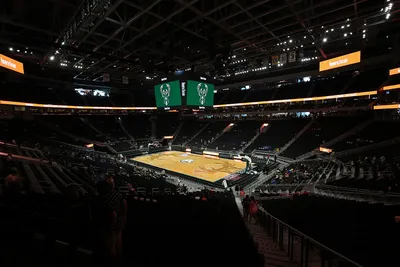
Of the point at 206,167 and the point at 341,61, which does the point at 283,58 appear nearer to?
the point at 341,61

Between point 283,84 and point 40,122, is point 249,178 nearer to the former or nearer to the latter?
point 283,84

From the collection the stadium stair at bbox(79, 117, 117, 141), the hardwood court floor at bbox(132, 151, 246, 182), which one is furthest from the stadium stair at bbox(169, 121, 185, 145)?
the stadium stair at bbox(79, 117, 117, 141)

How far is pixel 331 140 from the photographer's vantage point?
19797mm

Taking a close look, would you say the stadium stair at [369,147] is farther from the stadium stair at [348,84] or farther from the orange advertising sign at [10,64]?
the orange advertising sign at [10,64]

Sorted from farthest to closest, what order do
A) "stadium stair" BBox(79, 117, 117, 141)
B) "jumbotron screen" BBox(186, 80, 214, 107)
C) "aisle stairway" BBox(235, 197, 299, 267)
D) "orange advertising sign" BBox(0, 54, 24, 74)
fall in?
1. "stadium stair" BBox(79, 117, 117, 141)
2. "jumbotron screen" BBox(186, 80, 214, 107)
3. "orange advertising sign" BBox(0, 54, 24, 74)
4. "aisle stairway" BBox(235, 197, 299, 267)

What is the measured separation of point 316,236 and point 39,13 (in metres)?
15.5

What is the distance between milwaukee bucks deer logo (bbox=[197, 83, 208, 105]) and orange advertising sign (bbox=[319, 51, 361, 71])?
26.4 ft

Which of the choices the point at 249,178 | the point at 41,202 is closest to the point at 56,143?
the point at 249,178

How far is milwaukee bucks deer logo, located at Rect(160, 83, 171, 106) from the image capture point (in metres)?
13.2

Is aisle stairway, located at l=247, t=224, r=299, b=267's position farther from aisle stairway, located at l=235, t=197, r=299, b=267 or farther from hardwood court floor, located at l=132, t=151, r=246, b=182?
hardwood court floor, located at l=132, t=151, r=246, b=182

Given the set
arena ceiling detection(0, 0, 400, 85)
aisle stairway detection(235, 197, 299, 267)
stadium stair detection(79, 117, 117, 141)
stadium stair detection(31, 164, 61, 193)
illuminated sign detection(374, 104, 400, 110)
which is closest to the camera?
aisle stairway detection(235, 197, 299, 267)

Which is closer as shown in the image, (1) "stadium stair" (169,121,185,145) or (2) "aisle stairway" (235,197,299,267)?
(2) "aisle stairway" (235,197,299,267)

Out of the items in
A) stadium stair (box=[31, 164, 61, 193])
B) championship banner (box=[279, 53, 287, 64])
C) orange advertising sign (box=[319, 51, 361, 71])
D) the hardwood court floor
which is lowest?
the hardwood court floor

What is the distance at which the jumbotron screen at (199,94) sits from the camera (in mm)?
12357
